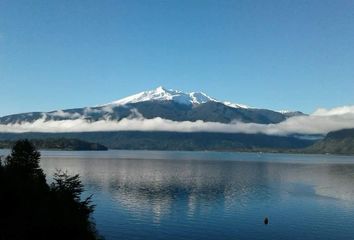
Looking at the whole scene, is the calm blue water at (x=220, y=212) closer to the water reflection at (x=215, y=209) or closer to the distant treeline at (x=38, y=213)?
the water reflection at (x=215, y=209)

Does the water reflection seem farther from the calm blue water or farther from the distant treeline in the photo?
the distant treeline

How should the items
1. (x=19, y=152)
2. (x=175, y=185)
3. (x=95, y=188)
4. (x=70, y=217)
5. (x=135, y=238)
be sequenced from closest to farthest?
(x=70, y=217)
(x=135, y=238)
(x=19, y=152)
(x=95, y=188)
(x=175, y=185)

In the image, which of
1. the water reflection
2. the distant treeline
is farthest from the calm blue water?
the distant treeline

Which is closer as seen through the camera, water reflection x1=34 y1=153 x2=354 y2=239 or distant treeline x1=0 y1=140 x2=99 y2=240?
distant treeline x1=0 y1=140 x2=99 y2=240

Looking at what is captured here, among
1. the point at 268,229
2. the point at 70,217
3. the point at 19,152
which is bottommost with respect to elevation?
the point at 268,229

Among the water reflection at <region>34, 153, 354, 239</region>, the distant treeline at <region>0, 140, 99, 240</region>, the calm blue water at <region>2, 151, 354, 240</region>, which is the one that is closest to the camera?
the distant treeline at <region>0, 140, 99, 240</region>

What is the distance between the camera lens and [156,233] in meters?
98.3

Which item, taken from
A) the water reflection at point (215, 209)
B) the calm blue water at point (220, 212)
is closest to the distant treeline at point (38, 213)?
the calm blue water at point (220, 212)

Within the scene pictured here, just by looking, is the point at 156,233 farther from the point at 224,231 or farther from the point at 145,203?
the point at 145,203

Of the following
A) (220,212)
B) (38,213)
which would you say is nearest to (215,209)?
(220,212)

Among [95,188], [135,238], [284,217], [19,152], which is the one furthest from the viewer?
[95,188]

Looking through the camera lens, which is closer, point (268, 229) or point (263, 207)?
point (268, 229)

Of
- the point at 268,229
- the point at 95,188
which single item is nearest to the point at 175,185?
the point at 95,188

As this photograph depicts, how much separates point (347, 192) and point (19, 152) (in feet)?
444
